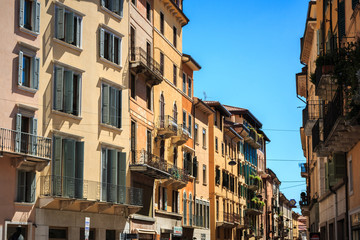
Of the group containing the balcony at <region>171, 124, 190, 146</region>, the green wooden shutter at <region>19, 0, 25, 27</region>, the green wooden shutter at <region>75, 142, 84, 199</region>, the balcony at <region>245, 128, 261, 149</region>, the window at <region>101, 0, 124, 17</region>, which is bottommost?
the green wooden shutter at <region>75, 142, 84, 199</region>

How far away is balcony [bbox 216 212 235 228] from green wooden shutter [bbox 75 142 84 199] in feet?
114

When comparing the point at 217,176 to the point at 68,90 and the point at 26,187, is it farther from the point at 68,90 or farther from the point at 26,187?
the point at 26,187

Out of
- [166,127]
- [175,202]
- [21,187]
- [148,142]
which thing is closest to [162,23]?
[166,127]

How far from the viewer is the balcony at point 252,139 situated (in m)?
86.1

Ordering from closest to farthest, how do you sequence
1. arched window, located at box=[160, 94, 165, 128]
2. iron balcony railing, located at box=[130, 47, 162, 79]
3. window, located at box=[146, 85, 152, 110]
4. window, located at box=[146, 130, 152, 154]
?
iron balcony railing, located at box=[130, 47, 162, 79]
window, located at box=[146, 130, 152, 154]
window, located at box=[146, 85, 152, 110]
arched window, located at box=[160, 94, 165, 128]

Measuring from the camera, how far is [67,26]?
3406 cm

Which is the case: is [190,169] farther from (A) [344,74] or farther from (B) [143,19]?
(A) [344,74]

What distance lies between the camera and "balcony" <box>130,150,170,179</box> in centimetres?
4037

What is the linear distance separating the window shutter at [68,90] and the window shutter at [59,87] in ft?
1.22

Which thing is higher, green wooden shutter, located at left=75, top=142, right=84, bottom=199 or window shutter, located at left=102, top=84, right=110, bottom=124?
window shutter, located at left=102, top=84, right=110, bottom=124

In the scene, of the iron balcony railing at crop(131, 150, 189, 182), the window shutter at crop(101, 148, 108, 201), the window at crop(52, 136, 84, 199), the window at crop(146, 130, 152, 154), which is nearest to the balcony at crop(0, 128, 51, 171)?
the window at crop(52, 136, 84, 199)

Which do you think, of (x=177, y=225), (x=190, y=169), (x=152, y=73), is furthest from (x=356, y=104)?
(x=190, y=169)

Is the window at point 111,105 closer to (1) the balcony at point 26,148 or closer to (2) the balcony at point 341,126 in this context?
(1) the balcony at point 26,148

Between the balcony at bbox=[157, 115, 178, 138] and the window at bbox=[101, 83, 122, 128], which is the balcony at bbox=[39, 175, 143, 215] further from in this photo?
the balcony at bbox=[157, 115, 178, 138]
